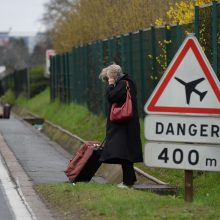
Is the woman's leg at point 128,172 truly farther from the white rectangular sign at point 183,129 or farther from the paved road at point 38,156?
the white rectangular sign at point 183,129

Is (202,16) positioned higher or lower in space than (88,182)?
higher

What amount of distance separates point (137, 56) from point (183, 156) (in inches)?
410

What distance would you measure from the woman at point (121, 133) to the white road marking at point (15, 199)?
4.48 ft

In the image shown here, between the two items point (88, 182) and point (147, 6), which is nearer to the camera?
point (88, 182)

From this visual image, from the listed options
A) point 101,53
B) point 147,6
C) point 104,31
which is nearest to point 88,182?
point 147,6

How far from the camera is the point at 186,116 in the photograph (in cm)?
955

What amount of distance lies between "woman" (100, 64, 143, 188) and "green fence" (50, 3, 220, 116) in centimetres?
183

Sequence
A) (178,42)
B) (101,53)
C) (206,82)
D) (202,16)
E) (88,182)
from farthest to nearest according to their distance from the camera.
Answer: (101,53), (178,42), (202,16), (88,182), (206,82)

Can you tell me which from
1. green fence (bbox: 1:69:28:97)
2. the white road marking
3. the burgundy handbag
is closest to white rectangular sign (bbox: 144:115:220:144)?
the white road marking

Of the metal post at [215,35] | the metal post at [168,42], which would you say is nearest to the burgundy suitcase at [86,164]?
the metal post at [215,35]

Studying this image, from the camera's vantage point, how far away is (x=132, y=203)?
10.2 m

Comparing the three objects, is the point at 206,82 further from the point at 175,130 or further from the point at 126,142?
the point at 126,142

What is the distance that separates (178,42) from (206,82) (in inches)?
254

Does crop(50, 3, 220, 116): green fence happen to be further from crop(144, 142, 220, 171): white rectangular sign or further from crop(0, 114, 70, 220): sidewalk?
crop(144, 142, 220, 171): white rectangular sign
